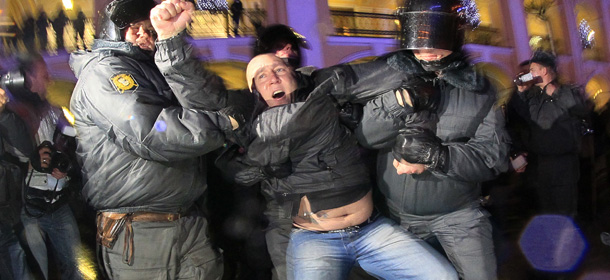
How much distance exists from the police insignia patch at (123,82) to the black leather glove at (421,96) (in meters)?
1.00

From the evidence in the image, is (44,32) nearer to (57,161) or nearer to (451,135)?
(57,161)

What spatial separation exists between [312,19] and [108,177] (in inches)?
50.3

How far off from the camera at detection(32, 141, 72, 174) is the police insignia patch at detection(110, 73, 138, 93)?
936 millimetres

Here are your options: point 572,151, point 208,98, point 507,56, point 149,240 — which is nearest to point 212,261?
point 149,240

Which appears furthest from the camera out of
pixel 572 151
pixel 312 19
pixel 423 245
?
pixel 572 151

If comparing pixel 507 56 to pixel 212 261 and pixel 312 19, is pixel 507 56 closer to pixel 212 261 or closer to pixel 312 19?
pixel 312 19

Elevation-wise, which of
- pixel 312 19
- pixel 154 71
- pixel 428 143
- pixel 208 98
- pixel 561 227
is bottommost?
pixel 561 227

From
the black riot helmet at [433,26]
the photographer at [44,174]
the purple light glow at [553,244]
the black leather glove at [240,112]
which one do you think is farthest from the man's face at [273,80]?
the purple light glow at [553,244]

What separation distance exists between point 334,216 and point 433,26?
0.92 m

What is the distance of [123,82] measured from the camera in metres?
1.43

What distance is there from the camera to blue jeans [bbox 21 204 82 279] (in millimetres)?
2203

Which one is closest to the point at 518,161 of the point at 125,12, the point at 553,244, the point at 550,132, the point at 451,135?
the point at 550,132

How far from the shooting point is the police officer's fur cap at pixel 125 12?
1.59m

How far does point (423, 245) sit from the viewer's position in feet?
5.41
